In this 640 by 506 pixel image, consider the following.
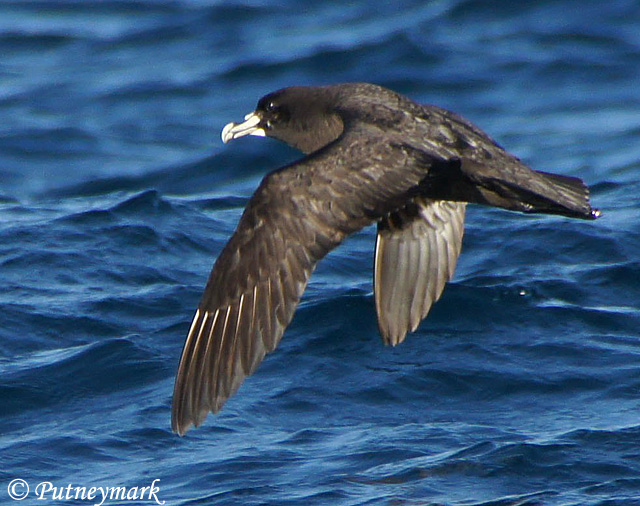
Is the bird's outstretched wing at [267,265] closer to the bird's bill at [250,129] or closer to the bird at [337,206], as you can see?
the bird at [337,206]

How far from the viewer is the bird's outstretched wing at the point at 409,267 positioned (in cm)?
626

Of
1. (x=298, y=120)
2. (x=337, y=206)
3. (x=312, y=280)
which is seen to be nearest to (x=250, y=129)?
(x=298, y=120)

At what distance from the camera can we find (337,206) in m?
4.98

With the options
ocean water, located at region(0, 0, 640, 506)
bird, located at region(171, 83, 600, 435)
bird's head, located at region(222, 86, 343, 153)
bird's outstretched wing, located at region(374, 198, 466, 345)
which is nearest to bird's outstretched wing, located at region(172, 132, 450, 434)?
bird, located at region(171, 83, 600, 435)

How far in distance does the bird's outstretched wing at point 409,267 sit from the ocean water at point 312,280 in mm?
345

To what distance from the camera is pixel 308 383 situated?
6363 mm

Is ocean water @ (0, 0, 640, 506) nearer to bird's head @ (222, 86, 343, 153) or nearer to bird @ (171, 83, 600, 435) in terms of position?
bird @ (171, 83, 600, 435)

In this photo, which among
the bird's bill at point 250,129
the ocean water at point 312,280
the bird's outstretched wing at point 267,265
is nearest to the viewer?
the bird's outstretched wing at point 267,265

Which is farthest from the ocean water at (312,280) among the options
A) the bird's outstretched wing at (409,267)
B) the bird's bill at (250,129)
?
the bird's bill at (250,129)

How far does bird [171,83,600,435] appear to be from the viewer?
194 inches

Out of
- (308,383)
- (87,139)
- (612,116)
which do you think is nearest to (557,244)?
(308,383)

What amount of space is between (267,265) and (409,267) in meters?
1.45

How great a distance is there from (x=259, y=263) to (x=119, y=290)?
113 inches

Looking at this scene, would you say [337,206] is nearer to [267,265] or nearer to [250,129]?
[267,265]
